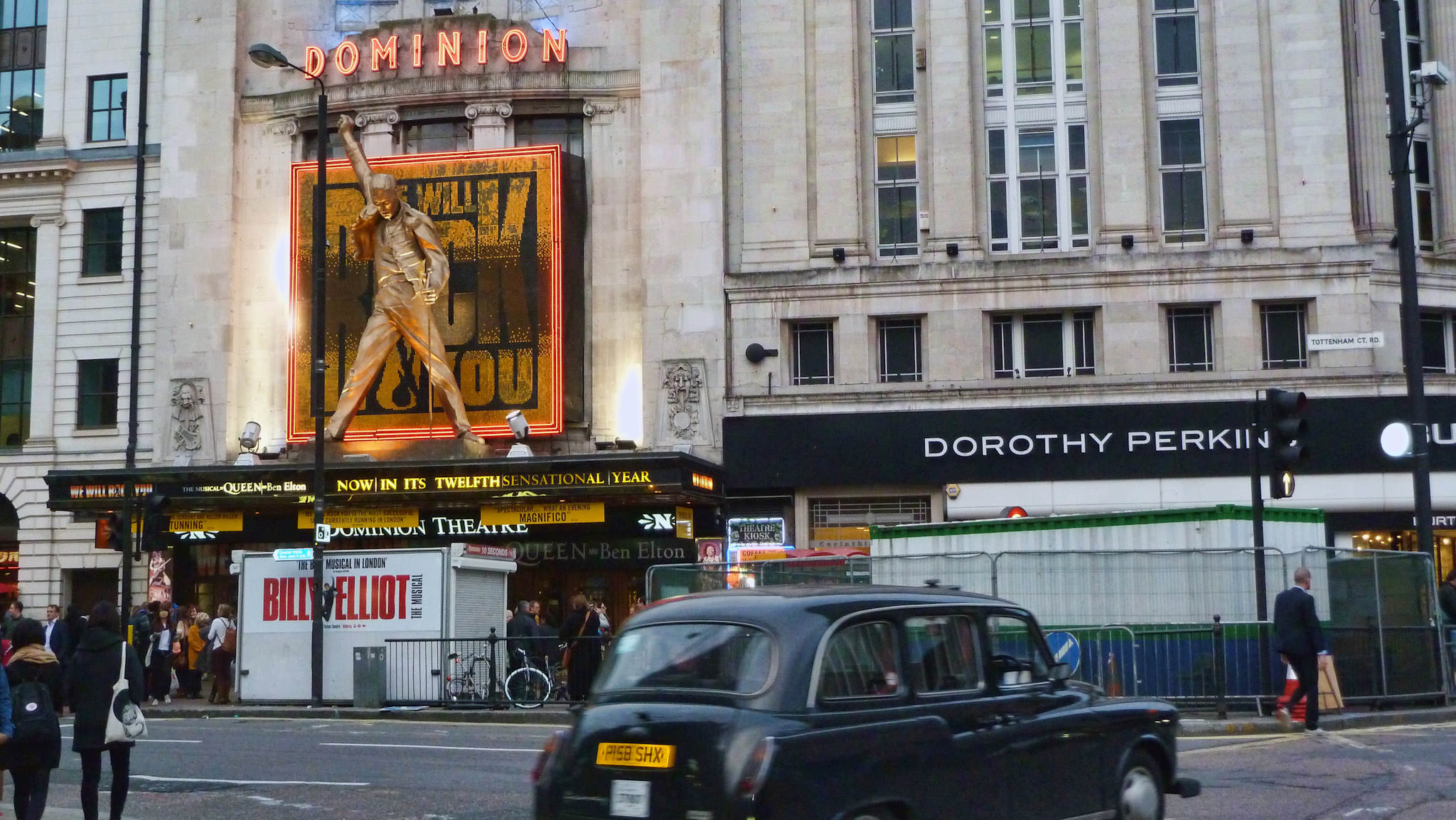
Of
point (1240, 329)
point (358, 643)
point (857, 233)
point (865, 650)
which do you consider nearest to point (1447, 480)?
point (1240, 329)

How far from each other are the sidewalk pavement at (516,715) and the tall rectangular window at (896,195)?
46.8ft

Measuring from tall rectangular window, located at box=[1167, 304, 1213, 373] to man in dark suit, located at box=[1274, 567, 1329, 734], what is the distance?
52.0 ft

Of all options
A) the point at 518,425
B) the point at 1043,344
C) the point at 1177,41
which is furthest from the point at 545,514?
the point at 1177,41

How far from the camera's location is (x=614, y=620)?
113 feet

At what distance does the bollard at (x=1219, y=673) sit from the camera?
19.3 m

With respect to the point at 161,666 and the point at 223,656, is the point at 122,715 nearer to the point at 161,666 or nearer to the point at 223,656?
the point at 223,656

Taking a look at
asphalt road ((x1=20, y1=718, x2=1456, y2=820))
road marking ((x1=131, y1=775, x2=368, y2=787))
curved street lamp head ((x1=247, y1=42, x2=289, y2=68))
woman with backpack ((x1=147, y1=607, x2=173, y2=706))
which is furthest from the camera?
woman with backpack ((x1=147, y1=607, x2=173, y2=706))

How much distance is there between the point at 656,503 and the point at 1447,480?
629 inches

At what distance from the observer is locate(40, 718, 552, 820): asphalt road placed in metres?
12.9

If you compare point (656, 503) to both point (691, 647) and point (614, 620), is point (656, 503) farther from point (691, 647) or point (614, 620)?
point (691, 647)

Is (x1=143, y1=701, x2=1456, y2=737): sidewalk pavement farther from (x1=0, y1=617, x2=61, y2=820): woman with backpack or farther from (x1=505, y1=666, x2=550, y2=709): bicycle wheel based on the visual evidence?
(x1=0, y1=617, x2=61, y2=820): woman with backpack

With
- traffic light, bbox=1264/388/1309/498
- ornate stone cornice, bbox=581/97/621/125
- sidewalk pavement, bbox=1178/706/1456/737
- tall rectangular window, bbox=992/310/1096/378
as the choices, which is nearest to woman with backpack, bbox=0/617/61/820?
sidewalk pavement, bbox=1178/706/1456/737

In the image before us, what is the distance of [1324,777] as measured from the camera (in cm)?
1357

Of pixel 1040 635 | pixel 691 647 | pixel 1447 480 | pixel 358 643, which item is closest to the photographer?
pixel 691 647
